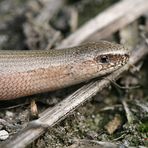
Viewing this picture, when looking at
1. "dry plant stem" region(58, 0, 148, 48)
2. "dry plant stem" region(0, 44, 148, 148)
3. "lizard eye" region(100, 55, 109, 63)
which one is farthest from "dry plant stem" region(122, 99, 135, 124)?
"dry plant stem" region(58, 0, 148, 48)

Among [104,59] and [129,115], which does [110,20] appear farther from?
[129,115]

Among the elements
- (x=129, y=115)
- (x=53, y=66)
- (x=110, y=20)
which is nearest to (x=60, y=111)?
(x=53, y=66)

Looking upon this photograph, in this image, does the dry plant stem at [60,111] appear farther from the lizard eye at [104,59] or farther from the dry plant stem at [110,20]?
the dry plant stem at [110,20]

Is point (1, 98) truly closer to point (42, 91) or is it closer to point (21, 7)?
point (42, 91)

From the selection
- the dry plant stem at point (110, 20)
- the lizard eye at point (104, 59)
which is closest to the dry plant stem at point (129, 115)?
the lizard eye at point (104, 59)

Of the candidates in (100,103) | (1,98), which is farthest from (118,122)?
(1,98)

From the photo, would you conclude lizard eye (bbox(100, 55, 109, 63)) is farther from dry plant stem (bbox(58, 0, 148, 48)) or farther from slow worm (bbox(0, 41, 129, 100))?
dry plant stem (bbox(58, 0, 148, 48))
